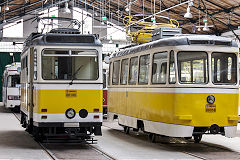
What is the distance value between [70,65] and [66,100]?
81 centimetres

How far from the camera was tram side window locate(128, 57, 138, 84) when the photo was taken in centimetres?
1510

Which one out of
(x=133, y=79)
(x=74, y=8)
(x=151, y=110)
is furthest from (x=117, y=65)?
(x=74, y=8)

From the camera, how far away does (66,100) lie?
1259cm

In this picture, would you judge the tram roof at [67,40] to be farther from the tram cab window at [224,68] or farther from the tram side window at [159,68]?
the tram cab window at [224,68]

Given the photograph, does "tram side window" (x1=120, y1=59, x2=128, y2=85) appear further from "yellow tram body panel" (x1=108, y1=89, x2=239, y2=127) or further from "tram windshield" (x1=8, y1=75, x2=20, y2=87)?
"tram windshield" (x1=8, y1=75, x2=20, y2=87)

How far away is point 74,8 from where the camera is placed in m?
48.9


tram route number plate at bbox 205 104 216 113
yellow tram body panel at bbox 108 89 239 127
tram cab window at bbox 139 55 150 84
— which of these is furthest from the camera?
tram cab window at bbox 139 55 150 84

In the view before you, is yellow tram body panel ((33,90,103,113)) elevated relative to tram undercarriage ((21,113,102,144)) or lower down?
elevated

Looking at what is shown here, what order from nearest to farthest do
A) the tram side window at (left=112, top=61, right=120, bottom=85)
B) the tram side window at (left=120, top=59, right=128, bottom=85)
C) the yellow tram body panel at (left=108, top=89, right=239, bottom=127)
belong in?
the yellow tram body panel at (left=108, top=89, right=239, bottom=127), the tram side window at (left=120, top=59, right=128, bottom=85), the tram side window at (left=112, top=61, right=120, bottom=85)

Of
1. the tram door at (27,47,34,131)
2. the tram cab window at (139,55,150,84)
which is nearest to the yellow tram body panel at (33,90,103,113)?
the tram door at (27,47,34,131)

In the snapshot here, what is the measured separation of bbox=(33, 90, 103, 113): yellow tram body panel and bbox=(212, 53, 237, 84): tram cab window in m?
2.70

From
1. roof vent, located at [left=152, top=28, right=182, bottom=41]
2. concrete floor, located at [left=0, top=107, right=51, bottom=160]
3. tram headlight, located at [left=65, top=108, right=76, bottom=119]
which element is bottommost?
concrete floor, located at [left=0, top=107, right=51, bottom=160]

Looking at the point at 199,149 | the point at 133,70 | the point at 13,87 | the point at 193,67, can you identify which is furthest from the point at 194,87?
the point at 13,87

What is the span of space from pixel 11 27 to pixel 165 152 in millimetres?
39153
